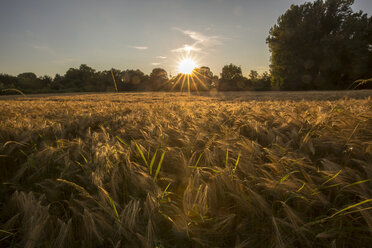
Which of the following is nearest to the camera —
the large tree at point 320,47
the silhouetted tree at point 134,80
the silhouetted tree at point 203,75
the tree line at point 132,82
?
the large tree at point 320,47

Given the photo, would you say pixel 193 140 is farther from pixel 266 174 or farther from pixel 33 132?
pixel 33 132

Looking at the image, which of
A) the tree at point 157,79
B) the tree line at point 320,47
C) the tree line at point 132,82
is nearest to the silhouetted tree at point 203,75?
the tree line at point 132,82

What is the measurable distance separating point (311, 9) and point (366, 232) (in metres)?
39.9

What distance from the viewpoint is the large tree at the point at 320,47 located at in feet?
86.1

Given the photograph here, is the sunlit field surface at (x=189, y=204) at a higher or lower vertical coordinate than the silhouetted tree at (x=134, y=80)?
lower

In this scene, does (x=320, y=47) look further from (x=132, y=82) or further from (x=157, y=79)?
(x=132, y=82)

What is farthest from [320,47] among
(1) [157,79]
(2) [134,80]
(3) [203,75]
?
(2) [134,80]

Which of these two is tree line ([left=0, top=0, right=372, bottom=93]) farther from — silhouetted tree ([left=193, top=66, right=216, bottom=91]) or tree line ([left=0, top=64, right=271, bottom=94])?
silhouetted tree ([left=193, top=66, right=216, bottom=91])

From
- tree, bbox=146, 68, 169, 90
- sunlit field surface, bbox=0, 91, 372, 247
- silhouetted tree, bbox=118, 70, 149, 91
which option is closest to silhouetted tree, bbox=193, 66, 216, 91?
tree, bbox=146, 68, 169, 90

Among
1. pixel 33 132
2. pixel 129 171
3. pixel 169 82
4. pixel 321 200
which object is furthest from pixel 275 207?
pixel 169 82

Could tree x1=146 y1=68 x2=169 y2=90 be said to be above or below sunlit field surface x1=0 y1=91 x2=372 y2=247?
above

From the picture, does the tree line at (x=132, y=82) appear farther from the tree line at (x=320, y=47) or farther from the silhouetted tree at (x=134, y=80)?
the tree line at (x=320, y=47)

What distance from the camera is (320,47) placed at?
27.3 metres

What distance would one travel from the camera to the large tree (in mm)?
26250
